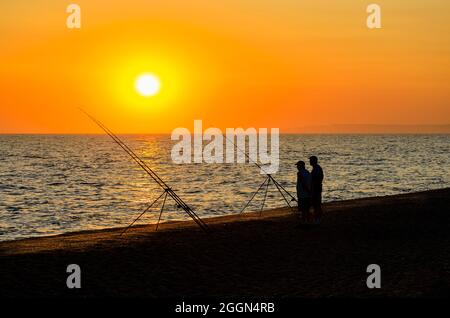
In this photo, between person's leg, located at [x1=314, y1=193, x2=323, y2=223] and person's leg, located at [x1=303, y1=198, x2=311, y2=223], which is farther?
person's leg, located at [x1=303, y1=198, x2=311, y2=223]

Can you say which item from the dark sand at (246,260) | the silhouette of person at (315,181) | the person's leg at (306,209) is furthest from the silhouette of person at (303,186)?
the dark sand at (246,260)

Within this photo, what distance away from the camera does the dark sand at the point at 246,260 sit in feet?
33.9

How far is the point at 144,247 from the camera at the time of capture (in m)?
14.1

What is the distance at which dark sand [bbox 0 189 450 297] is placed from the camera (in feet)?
33.9

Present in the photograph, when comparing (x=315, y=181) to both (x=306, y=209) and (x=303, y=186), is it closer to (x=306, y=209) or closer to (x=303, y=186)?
(x=303, y=186)

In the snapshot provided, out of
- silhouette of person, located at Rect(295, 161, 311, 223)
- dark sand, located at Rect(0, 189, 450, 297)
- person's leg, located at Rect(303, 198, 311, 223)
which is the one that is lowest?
dark sand, located at Rect(0, 189, 450, 297)

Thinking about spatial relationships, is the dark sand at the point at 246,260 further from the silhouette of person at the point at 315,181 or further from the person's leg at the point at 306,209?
the silhouette of person at the point at 315,181

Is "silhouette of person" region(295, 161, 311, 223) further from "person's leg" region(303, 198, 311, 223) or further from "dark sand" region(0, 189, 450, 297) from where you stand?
"dark sand" region(0, 189, 450, 297)

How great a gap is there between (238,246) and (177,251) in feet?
5.25

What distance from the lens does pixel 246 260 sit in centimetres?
1259

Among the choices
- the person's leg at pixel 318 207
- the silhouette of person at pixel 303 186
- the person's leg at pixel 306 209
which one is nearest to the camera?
the silhouette of person at pixel 303 186

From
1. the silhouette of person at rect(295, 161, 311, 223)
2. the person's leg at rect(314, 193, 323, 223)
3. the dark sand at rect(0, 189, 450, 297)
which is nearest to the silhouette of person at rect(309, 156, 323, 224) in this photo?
the person's leg at rect(314, 193, 323, 223)

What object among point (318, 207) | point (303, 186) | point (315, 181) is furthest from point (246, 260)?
point (318, 207)
